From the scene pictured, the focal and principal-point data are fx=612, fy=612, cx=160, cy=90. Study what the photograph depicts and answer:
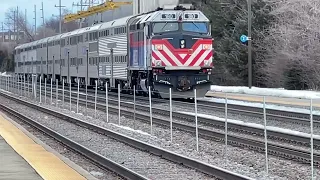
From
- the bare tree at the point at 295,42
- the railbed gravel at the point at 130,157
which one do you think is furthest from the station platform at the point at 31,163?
the bare tree at the point at 295,42

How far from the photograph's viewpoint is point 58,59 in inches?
1994

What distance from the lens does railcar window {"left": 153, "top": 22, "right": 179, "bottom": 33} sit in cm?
2709

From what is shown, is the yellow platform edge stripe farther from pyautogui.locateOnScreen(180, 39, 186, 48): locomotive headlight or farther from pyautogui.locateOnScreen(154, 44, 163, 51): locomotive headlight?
pyautogui.locateOnScreen(180, 39, 186, 48): locomotive headlight

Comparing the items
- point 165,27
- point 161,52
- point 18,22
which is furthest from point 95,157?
point 18,22

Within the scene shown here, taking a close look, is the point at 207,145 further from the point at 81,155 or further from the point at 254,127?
the point at 81,155

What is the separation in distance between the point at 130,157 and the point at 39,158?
204 cm

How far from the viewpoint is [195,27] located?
91.0ft

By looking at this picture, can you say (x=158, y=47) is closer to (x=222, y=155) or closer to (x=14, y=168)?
(x=222, y=155)

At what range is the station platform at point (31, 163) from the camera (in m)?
10.5

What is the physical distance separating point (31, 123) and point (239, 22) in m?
25.7

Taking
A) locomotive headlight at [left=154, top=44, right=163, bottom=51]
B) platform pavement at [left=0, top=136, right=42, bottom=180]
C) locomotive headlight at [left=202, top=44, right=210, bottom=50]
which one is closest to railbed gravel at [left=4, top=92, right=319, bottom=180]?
platform pavement at [left=0, top=136, right=42, bottom=180]

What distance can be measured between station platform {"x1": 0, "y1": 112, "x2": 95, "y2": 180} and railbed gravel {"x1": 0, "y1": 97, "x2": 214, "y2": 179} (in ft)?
4.07

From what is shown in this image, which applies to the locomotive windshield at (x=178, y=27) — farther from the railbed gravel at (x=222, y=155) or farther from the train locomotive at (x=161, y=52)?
the railbed gravel at (x=222, y=155)

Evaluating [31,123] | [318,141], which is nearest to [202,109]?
[31,123]
